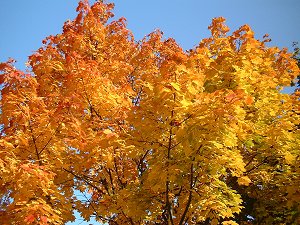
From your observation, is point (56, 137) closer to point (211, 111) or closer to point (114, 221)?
point (114, 221)

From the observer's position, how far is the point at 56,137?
725 cm

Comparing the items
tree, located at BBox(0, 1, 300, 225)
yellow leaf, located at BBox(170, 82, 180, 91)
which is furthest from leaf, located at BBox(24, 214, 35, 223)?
yellow leaf, located at BBox(170, 82, 180, 91)

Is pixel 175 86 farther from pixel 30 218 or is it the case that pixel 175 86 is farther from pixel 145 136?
pixel 30 218

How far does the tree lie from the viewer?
6121 mm

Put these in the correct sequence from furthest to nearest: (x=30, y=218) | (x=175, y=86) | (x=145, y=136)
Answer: (x=145, y=136)
(x=175, y=86)
(x=30, y=218)

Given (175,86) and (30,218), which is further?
(175,86)

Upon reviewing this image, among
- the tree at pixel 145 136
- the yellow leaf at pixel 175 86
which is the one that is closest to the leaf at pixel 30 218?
the tree at pixel 145 136

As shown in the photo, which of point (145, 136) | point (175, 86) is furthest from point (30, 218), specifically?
point (175, 86)

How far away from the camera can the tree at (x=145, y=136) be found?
20.1ft

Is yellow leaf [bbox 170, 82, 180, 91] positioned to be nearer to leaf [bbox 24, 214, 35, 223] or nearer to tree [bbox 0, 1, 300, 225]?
tree [bbox 0, 1, 300, 225]

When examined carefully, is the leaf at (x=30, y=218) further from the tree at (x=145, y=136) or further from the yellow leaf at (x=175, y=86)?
the yellow leaf at (x=175, y=86)

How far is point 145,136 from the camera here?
22.1ft

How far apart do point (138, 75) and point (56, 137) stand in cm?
464

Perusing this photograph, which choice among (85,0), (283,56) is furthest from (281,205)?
(85,0)
